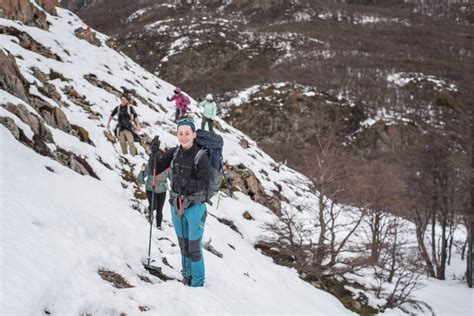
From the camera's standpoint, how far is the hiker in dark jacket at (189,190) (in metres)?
4.64

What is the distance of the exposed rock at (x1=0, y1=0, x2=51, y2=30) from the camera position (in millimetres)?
16484

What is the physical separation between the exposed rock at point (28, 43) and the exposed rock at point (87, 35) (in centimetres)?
620

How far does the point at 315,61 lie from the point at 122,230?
314ft

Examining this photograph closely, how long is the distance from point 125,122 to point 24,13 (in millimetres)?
11433

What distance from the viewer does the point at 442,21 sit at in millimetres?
149375

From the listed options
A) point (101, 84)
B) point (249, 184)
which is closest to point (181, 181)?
point (249, 184)

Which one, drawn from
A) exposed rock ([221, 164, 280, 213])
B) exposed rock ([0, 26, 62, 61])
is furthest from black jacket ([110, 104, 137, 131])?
exposed rock ([0, 26, 62, 61])

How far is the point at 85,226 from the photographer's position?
214 inches

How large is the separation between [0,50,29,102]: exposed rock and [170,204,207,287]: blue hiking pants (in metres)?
6.70

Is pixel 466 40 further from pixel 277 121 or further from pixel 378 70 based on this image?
pixel 277 121

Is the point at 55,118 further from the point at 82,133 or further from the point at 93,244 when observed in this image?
the point at 93,244

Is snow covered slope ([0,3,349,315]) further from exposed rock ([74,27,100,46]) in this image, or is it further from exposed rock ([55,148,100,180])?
exposed rock ([74,27,100,46])

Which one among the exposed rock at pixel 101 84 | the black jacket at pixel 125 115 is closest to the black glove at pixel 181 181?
the black jacket at pixel 125 115

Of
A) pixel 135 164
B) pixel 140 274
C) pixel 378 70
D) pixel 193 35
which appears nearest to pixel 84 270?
pixel 140 274
